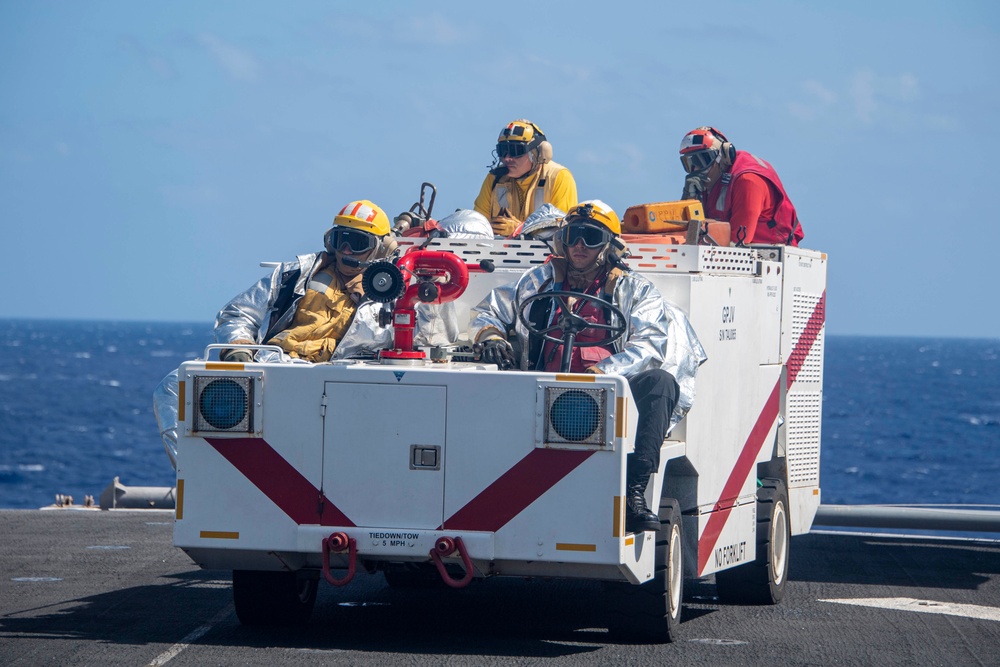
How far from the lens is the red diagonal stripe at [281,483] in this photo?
8.41 meters

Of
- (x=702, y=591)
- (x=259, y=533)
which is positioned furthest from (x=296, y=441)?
(x=702, y=591)

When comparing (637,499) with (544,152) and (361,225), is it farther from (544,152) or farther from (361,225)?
(544,152)

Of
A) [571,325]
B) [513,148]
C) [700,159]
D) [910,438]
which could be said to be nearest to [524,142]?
[513,148]

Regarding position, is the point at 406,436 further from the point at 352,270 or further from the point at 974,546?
the point at 974,546

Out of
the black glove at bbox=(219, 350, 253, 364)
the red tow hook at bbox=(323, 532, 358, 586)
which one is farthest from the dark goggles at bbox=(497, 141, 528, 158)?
the red tow hook at bbox=(323, 532, 358, 586)

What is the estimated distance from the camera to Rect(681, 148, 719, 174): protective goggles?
A: 41.2 ft

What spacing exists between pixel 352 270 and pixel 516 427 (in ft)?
8.10

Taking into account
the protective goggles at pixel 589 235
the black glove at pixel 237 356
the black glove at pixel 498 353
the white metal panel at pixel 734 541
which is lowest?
the white metal panel at pixel 734 541

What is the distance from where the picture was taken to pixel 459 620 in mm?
9859

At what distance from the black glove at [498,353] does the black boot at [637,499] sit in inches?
37.5

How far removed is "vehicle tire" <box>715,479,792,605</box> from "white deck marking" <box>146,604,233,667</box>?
10.5ft

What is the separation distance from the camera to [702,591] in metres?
11.9

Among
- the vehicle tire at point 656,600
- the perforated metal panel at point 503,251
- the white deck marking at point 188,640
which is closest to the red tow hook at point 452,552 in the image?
the vehicle tire at point 656,600

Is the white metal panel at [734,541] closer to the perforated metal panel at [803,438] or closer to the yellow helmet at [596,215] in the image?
the perforated metal panel at [803,438]
